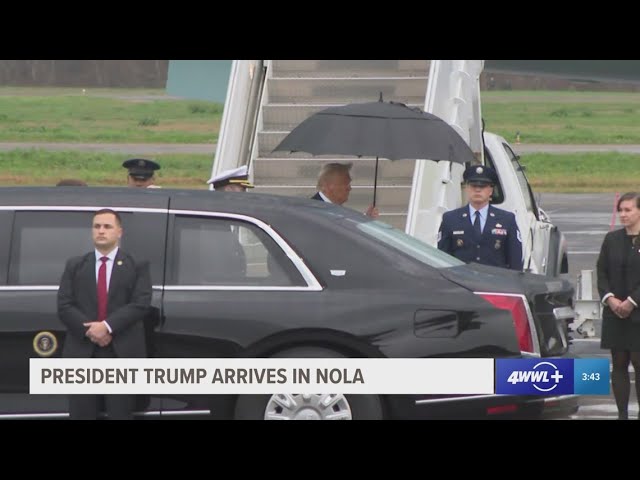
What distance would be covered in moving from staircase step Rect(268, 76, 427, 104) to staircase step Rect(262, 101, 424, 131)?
0.73 ft

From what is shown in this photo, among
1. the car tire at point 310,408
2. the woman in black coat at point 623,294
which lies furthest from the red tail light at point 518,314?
the woman in black coat at point 623,294

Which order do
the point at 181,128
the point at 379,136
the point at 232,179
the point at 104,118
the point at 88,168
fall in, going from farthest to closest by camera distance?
the point at 104,118, the point at 181,128, the point at 88,168, the point at 379,136, the point at 232,179

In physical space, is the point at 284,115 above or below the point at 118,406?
above

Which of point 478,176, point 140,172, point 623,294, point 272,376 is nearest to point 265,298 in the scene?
point 272,376

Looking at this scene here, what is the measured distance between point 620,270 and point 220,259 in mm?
2938

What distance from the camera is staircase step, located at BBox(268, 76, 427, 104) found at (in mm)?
15062

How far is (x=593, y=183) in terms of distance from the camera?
3656 cm

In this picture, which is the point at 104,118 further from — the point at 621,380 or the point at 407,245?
the point at 407,245

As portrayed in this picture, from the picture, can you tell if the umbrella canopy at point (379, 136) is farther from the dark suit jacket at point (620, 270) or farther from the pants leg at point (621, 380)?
the pants leg at point (621, 380)

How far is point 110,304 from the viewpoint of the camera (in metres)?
7.54

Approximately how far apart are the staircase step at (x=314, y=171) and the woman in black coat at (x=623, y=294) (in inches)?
199

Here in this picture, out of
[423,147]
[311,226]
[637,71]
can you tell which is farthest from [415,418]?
[637,71]

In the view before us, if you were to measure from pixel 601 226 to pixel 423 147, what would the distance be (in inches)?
652

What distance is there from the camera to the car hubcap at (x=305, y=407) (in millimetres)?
7570
